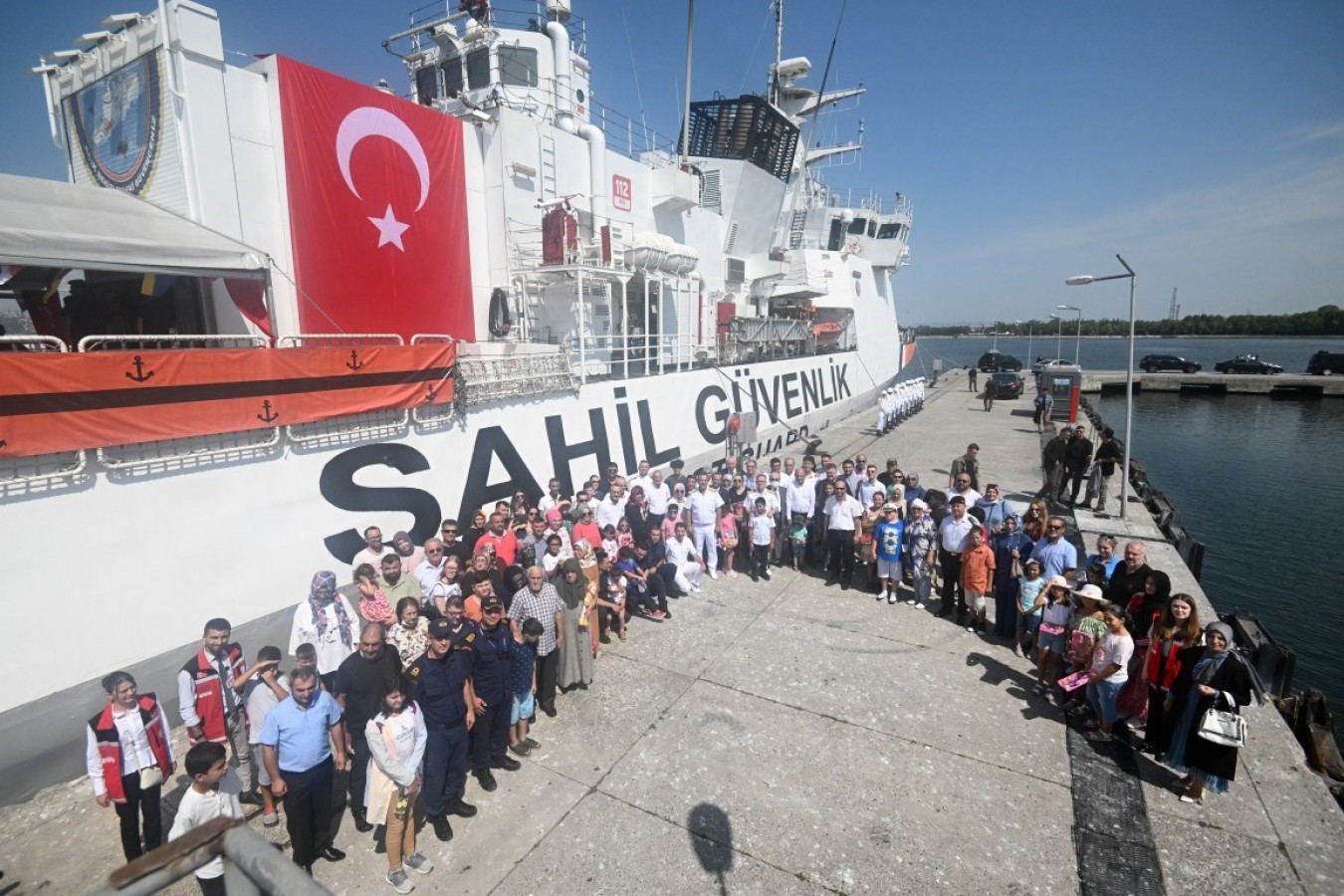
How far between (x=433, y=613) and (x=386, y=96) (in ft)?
28.0

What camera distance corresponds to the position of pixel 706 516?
966 centimetres

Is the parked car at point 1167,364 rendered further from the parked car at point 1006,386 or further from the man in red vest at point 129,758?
the man in red vest at point 129,758

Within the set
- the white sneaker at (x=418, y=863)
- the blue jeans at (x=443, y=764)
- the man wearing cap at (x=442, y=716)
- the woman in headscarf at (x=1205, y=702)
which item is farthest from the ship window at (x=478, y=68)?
the woman in headscarf at (x=1205, y=702)

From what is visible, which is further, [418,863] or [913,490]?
[913,490]

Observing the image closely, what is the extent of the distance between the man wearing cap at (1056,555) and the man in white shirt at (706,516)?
176 inches

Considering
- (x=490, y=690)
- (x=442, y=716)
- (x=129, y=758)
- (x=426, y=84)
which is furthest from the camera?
(x=426, y=84)

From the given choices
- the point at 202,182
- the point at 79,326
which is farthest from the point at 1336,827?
the point at 79,326

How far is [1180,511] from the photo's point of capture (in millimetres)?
19844

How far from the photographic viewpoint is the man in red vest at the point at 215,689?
4.66 m

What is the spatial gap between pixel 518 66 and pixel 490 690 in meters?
15.7

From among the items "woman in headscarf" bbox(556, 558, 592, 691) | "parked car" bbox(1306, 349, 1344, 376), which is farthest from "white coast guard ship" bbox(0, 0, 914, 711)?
"parked car" bbox(1306, 349, 1344, 376)

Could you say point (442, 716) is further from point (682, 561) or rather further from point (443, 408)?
point (443, 408)

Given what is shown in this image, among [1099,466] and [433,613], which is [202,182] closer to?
[433,613]

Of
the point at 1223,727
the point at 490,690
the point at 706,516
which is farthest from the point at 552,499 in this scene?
the point at 1223,727
